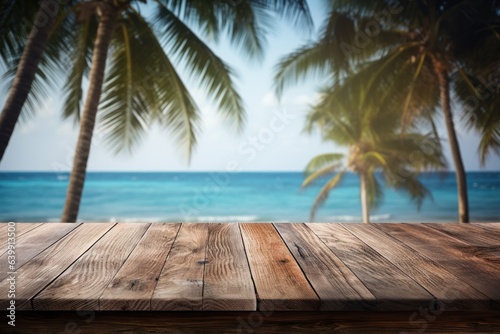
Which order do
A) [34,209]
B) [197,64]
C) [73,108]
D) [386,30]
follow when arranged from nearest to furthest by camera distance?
[197,64], [73,108], [386,30], [34,209]

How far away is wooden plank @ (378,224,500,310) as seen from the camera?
1.03 m

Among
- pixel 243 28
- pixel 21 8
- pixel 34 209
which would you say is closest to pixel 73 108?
pixel 21 8

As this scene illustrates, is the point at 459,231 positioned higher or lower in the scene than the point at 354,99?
lower

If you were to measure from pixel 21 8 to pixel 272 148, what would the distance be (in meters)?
22.4

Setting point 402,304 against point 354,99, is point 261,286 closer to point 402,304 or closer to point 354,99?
point 402,304

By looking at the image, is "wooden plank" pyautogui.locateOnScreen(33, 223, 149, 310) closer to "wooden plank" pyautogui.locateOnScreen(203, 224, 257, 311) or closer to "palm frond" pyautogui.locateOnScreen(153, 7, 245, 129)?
"wooden plank" pyautogui.locateOnScreen(203, 224, 257, 311)

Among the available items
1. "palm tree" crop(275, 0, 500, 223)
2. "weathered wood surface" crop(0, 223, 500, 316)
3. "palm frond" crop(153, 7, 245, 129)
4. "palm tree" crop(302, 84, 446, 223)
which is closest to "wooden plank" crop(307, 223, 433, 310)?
"weathered wood surface" crop(0, 223, 500, 316)

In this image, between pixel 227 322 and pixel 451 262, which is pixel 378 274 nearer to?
pixel 451 262

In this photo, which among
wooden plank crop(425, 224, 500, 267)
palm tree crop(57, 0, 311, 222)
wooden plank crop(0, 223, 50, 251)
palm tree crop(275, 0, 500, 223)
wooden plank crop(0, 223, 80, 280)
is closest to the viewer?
wooden plank crop(0, 223, 80, 280)

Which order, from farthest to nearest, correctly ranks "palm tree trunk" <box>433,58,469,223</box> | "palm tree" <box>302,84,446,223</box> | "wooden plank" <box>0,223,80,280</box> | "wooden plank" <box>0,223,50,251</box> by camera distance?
1. "palm tree" <box>302,84,446,223</box>
2. "palm tree trunk" <box>433,58,469,223</box>
3. "wooden plank" <box>0,223,50,251</box>
4. "wooden plank" <box>0,223,80,280</box>

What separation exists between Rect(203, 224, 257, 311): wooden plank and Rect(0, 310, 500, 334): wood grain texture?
0.11ft

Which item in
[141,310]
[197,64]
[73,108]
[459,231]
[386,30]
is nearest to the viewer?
[141,310]

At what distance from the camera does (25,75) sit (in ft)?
11.4

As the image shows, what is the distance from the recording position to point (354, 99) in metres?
8.04
